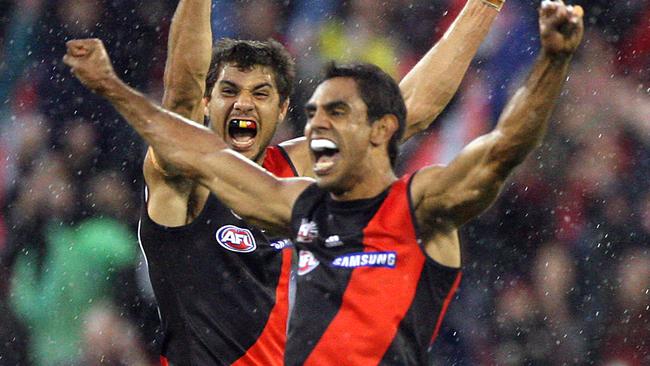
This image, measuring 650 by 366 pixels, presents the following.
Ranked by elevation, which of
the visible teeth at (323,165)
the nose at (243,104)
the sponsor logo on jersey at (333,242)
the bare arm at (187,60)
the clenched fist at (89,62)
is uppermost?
the visible teeth at (323,165)

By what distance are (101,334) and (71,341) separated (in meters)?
0.21

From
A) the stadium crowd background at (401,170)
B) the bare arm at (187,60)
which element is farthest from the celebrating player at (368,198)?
the stadium crowd background at (401,170)

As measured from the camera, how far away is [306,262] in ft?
13.6

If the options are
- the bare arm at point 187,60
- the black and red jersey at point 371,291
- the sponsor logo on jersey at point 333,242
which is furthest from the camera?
the bare arm at point 187,60

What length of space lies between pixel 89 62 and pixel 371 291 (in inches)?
47.7

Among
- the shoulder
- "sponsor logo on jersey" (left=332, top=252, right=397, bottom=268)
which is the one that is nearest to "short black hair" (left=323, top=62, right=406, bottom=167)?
"sponsor logo on jersey" (left=332, top=252, right=397, bottom=268)

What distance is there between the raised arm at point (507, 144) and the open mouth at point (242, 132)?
1.37 metres

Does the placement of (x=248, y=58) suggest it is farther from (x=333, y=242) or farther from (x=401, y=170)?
(x=401, y=170)

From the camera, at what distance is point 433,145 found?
7703mm

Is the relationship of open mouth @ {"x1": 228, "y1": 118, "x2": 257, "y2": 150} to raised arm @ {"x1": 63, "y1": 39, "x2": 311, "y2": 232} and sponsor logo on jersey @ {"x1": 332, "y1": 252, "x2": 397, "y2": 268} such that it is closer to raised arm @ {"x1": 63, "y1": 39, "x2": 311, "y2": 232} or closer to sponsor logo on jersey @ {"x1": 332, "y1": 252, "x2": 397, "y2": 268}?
raised arm @ {"x1": 63, "y1": 39, "x2": 311, "y2": 232}

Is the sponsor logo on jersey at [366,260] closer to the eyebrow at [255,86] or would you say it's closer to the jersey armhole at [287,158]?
the jersey armhole at [287,158]

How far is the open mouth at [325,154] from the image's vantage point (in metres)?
4.11

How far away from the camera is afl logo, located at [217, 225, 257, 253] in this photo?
495 centimetres

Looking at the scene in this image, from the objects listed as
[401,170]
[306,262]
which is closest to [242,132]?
[306,262]
